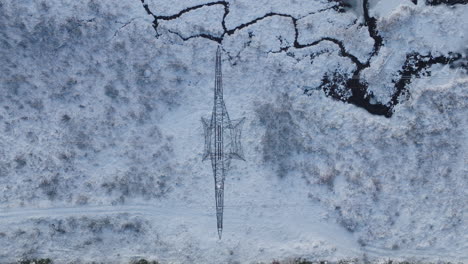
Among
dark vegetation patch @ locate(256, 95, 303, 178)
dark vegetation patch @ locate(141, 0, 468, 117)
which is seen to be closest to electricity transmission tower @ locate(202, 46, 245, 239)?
dark vegetation patch @ locate(256, 95, 303, 178)

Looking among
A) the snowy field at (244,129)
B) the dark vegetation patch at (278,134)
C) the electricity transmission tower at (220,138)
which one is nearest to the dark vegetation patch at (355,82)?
the snowy field at (244,129)

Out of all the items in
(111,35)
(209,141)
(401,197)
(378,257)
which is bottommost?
(378,257)

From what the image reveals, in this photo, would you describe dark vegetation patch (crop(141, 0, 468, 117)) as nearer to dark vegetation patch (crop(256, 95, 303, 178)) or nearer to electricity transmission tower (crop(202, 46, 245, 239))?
dark vegetation patch (crop(256, 95, 303, 178))

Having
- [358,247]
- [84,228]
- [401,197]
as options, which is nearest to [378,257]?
[358,247]

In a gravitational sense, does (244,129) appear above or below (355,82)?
below

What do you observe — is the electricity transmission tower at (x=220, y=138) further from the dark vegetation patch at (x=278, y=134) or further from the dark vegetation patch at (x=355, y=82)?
the dark vegetation patch at (x=355, y=82)

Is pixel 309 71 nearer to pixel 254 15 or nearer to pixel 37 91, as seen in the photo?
pixel 254 15

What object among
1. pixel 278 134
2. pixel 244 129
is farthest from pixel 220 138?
pixel 278 134

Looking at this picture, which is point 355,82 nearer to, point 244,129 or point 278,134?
point 278,134
